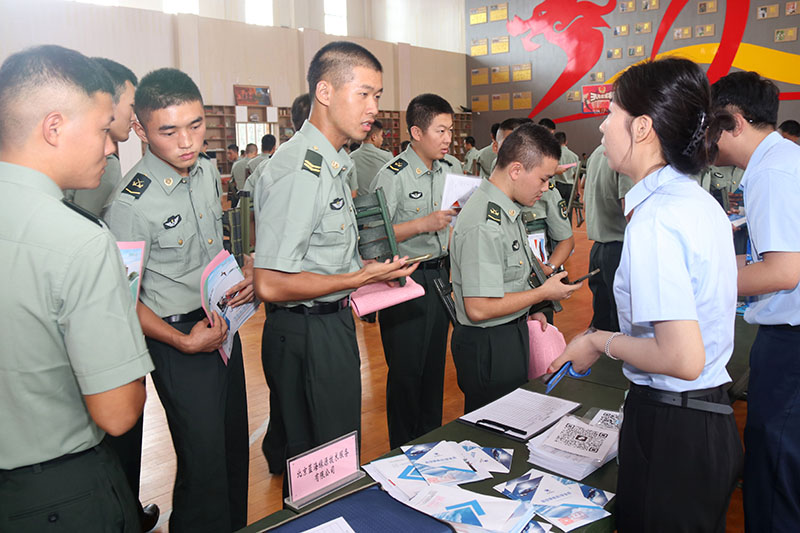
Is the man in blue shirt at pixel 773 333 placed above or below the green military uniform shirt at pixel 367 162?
below

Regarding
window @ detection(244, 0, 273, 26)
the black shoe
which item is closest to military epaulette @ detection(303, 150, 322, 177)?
the black shoe

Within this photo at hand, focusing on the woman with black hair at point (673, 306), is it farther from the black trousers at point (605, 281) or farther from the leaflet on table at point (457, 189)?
the black trousers at point (605, 281)

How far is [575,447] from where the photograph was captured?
5.59 ft

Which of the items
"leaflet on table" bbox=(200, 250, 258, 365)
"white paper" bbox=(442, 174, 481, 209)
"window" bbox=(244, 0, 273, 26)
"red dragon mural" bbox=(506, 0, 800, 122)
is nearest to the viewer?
"leaflet on table" bbox=(200, 250, 258, 365)

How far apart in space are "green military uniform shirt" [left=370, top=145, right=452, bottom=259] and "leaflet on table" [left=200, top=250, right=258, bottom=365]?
1.31 metres

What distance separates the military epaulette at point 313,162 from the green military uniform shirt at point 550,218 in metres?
1.68

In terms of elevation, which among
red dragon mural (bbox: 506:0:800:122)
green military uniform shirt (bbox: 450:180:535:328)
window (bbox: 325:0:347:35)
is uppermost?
window (bbox: 325:0:347:35)

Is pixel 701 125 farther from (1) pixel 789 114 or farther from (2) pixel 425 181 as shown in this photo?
(1) pixel 789 114

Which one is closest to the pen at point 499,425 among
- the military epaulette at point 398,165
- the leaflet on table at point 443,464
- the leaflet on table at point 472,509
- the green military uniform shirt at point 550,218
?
the leaflet on table at point 443,464

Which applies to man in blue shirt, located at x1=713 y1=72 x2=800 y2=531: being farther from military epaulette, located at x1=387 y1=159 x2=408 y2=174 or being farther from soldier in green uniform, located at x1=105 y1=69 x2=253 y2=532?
military epaulette, located at x1=387 y1=159 x2=408 y2=174

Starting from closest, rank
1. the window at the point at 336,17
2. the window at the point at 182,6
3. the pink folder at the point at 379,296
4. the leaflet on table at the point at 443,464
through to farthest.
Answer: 1. the leaflet on table at the point at 443,464
2. the pink folder at the point at 379,296
3. the window at the point at 182,6
4. the window at the point at 336,17

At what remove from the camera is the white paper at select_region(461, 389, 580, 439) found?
6.12 feet

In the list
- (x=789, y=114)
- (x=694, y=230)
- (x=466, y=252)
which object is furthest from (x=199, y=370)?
(x=789, y=114)

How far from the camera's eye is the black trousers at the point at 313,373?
2.14 metres
